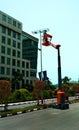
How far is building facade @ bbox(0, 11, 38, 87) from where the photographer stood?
3393 inches

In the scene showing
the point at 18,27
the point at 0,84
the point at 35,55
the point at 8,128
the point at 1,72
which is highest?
the point at 18,27

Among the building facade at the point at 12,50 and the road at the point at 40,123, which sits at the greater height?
the building facade at the point at 12,50

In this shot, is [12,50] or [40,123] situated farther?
[12,50]

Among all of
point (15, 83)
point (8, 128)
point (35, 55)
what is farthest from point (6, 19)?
point (8, 128)

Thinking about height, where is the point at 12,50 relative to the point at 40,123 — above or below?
above

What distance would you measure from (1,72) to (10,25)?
15273mm

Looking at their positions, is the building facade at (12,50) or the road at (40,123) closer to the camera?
the road at (40,123)

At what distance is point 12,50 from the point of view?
91.7 metres

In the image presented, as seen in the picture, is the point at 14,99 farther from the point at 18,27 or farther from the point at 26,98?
the point at 18,27

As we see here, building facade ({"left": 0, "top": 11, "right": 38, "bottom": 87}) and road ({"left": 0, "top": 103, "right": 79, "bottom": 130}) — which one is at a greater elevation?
building facade ({"left": 0, "top": 11, "right": 38, "bottom": 87})

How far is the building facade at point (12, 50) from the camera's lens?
3393 inches

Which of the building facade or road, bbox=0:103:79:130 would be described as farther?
the building facade

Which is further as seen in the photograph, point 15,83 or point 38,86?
point 15,83

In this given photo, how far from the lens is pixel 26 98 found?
50875 mm
